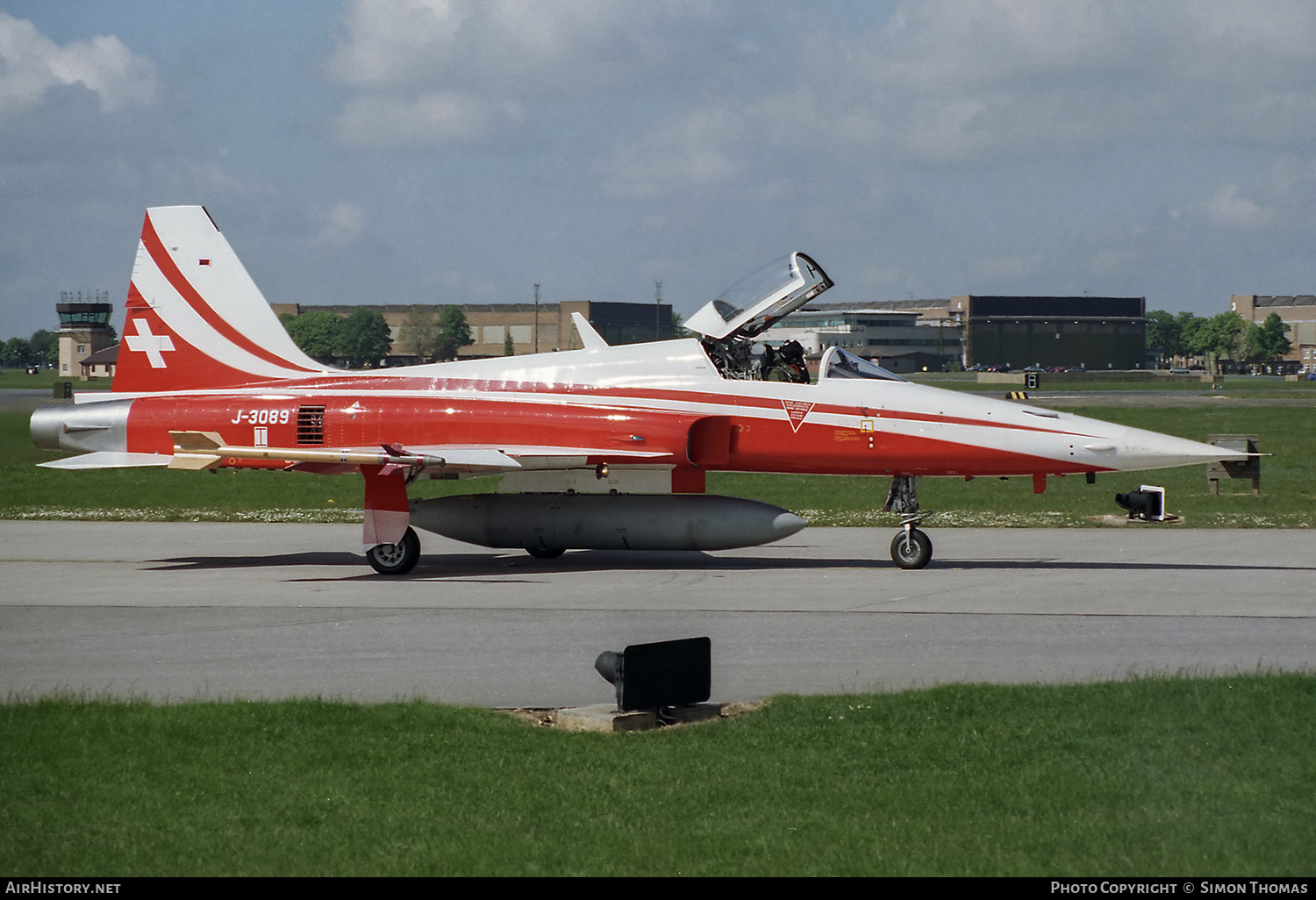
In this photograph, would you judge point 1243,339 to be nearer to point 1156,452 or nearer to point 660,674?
point 1156,452

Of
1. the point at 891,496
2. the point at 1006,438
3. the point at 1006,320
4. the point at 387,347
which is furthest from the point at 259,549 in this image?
the point at 1006,320

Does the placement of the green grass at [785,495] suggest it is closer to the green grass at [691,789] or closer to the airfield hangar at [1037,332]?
the green grass at [691,789]

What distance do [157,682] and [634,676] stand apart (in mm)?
3889

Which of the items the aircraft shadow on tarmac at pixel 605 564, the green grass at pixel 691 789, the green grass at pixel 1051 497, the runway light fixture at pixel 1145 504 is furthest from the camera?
the green grass at pixel 1051 497

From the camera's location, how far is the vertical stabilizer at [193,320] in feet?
60.6

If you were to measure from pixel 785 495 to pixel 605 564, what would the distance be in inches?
377

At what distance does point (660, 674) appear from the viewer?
8.66 m

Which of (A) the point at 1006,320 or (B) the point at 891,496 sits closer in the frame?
(B) the point at 891,496

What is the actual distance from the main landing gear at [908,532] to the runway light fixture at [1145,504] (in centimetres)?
558

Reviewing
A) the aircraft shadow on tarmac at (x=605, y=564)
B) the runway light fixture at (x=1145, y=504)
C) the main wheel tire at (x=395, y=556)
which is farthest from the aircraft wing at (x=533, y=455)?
the runway light fixture at (x=1145, y=504)

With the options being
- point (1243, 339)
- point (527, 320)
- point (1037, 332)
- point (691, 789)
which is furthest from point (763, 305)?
point (1243, 339)

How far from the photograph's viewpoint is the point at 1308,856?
5848 millimetres
